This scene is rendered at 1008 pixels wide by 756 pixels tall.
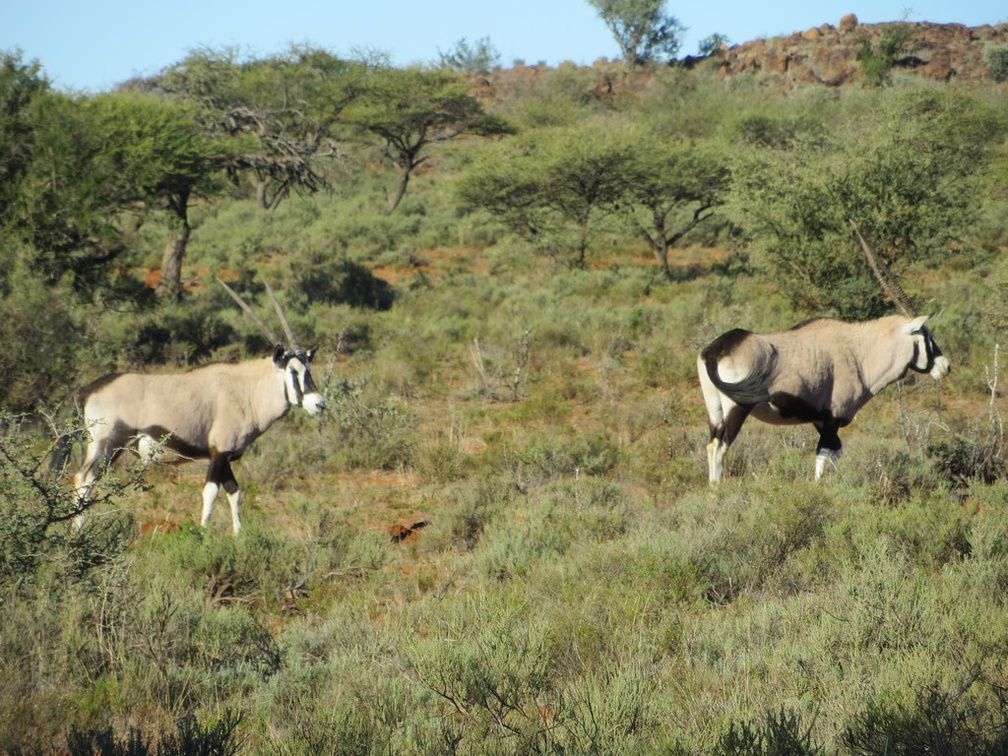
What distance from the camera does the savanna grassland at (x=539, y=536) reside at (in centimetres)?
386

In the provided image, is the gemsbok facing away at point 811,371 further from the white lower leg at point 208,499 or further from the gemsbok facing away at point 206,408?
the white lower leg at point 208,499

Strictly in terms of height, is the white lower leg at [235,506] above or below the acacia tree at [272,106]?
below

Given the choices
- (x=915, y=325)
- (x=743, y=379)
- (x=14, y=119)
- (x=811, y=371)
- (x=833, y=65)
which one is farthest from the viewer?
(x=833, y=65)

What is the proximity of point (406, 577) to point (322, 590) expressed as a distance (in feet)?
2.01

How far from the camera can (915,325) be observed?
836 centimetres

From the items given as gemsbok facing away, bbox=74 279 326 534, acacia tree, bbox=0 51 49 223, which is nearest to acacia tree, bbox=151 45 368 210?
acacia tree, bbox=0 51 49 223

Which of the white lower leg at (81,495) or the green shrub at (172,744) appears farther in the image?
the white lower leg at (81,495)

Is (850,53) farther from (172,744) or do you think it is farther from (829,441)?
(172,744)

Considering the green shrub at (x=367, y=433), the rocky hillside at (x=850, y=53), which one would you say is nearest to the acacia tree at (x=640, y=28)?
the rocky hillside at (x=850, y=53)

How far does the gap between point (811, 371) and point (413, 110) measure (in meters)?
27.1

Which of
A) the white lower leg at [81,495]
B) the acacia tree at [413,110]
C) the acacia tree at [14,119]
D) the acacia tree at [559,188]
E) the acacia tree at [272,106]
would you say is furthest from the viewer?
the acacia tree at [413,110]

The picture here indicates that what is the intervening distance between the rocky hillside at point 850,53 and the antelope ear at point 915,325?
5323 centimetres

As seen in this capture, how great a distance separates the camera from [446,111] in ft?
111

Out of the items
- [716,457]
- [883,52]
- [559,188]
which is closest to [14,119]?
[716,457]
